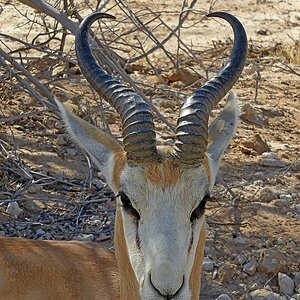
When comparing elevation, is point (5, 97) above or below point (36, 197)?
above

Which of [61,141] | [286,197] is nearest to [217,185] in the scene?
[286,197]

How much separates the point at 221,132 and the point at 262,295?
1623mm

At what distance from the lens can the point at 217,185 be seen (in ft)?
26.1

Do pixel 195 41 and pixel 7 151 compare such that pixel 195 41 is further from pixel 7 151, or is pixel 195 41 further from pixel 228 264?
pixel 228 264

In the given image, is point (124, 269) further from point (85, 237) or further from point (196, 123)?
point (85, 237)

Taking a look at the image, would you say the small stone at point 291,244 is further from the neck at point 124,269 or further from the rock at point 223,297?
the neck at point 124,269

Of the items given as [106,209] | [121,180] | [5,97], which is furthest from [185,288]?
[5,97]

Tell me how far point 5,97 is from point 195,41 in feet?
15.5

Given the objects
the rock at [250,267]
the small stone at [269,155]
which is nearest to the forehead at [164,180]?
the rock at [250,267]

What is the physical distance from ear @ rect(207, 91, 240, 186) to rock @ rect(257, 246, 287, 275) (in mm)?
1667

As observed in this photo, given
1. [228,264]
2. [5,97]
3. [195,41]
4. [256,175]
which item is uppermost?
[195,41]

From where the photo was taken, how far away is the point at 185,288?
437 cm

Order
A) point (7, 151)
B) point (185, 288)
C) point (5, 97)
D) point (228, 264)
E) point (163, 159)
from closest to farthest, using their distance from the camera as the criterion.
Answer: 1. point (185, 288)
2. point (163, 159)
3. point (228, 264)
4. point (7, 151)
5. point (5, 97)

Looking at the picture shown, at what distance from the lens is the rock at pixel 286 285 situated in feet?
21.0
